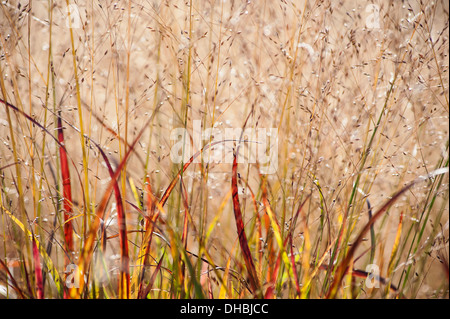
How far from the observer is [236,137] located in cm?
88

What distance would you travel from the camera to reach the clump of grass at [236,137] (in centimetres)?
84

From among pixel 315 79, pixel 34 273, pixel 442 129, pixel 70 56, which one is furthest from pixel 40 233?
pixel 442 129

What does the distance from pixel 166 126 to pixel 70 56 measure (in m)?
0.26

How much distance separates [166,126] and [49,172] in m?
0.27

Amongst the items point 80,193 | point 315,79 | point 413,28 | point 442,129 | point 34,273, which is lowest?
point 34,273

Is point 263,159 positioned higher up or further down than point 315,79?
further down

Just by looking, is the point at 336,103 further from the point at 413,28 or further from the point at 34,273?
the point at 34,273

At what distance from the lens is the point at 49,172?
86 cm

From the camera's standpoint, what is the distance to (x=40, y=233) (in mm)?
841

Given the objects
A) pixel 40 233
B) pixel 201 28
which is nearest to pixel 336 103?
pixel 201 28

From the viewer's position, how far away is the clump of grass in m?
0.84

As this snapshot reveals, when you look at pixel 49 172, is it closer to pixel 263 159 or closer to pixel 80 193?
pixel 80 193

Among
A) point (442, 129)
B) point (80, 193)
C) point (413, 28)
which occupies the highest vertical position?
point (413, 28)

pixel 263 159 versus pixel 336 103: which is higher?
pixel 336 103
